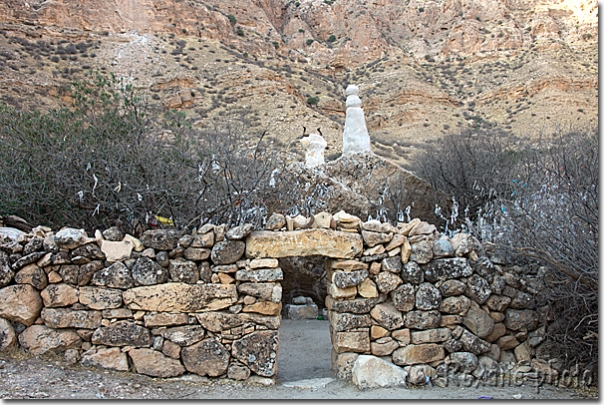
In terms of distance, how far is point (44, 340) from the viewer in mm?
4375

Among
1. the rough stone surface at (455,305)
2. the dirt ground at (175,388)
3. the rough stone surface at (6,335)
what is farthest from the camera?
the rough stone surface at (455,305)

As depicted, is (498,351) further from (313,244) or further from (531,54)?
(531,54)

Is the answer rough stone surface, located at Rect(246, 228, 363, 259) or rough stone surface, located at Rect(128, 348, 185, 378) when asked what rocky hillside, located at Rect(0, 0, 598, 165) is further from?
rough stone surface, located at Rect(128, 348, 185, 378)

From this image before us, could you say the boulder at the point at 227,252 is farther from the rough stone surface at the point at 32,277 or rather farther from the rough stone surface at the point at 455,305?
the rough stone surface at the point at 455,305

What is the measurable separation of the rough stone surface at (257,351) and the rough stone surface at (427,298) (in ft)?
4.80

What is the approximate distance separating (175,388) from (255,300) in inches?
40.9

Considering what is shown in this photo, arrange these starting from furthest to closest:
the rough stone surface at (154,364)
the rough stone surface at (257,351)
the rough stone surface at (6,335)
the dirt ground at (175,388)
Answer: the rough stone surface at (257,351) < the rough stone surface at (154,364) < the rough stone surface at (6,335) < the dirt ground at (175,388)

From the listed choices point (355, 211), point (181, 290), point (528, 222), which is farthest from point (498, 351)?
point (355, 211)

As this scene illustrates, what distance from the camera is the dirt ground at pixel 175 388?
3.91m

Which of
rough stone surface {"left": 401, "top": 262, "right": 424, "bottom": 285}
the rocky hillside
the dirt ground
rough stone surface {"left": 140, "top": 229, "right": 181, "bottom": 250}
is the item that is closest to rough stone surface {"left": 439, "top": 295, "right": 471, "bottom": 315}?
rough stone surface {"left": 401, "top": 262, "right": 424, "bottom": 285}

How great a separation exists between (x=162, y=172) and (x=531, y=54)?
34.9m

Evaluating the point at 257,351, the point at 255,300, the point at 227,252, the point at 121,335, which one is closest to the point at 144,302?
the point at 121,335

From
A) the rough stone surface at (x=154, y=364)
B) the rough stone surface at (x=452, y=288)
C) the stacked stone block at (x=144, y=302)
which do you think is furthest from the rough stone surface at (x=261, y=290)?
the rough stone surface at (x=452, y=288)

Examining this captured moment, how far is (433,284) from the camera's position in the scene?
15.8ft
